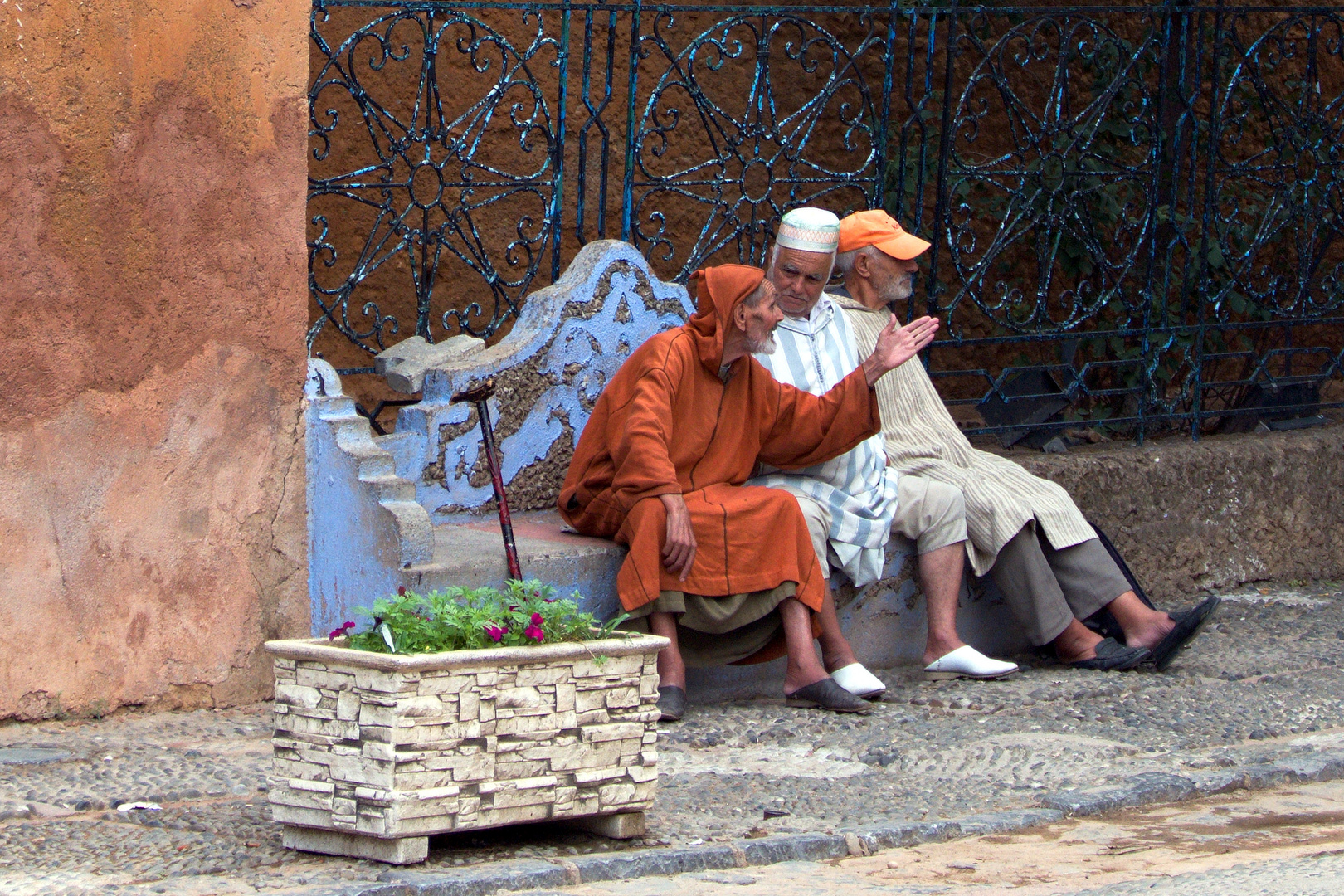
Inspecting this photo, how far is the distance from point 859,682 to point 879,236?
4.65 feet

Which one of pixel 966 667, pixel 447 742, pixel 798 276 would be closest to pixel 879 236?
pixel 798 276

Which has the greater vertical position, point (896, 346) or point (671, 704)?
point (896, 346)

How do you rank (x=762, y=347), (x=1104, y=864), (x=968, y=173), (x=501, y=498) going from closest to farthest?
(x=1104, y=864) → (x=501, y=498) → (x=762, y=347) → (x=968, y=173)

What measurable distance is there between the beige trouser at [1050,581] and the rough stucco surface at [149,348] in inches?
87.3

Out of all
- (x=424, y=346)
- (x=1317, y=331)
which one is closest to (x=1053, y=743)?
(x=424, y=346)

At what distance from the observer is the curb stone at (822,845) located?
3818 millimetres

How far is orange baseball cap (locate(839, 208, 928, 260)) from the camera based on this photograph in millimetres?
6133

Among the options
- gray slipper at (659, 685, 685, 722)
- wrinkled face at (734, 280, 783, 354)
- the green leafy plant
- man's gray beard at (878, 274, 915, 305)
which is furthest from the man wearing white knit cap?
the green leafy plant

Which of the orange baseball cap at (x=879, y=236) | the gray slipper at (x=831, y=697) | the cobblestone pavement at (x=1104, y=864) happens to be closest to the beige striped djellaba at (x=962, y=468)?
the orange baseball cap at (x=879, y=236)

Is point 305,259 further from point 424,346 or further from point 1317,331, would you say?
point 1317,331

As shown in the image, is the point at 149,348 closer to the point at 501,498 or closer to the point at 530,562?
the point at 501,498

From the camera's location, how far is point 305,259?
17.4 feet

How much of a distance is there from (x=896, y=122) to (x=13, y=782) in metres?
5.55

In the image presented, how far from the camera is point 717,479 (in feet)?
18.5
